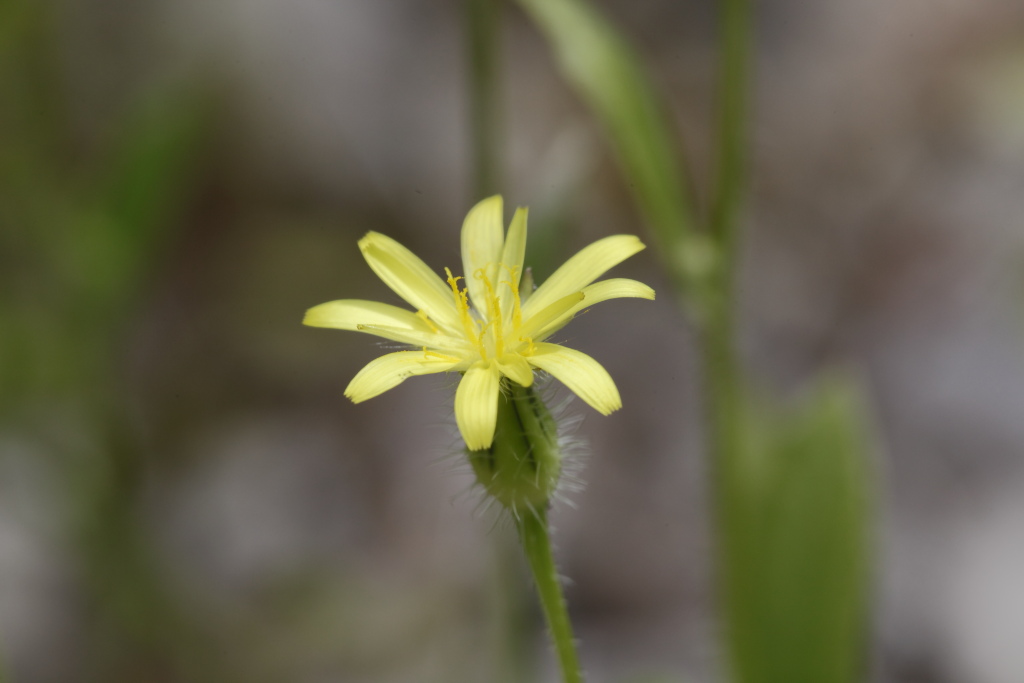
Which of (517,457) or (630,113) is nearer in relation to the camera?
(517,457)

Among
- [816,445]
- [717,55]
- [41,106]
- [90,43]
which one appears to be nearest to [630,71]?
[816,445]

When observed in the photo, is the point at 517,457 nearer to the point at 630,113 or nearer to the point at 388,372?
A: the point at 388,372

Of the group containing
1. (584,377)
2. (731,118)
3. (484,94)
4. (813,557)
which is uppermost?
(484,94)

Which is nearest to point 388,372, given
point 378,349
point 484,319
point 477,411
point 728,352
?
point 477,411

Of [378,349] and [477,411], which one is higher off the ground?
[378,349]

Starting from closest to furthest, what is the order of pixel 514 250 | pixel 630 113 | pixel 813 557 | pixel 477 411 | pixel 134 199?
1. pixel 477 411
2. pixel 514 250
3. pixel 813 557
4. pixel 630 113
5. pixel 134 199

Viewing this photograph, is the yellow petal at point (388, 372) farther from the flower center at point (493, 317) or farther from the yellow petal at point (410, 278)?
the yellow petal at point (410, 278)

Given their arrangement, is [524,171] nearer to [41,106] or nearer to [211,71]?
[211,71]
